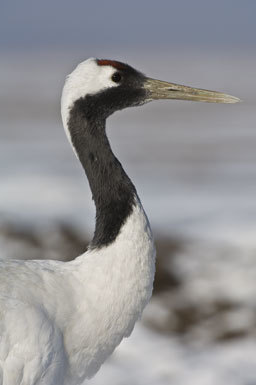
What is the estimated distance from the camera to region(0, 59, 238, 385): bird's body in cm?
475

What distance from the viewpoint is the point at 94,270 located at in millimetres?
4820

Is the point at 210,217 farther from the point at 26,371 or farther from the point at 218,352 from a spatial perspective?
the point at 26,371

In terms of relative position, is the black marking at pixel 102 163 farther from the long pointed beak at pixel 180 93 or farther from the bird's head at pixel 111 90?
the long pointed beak at pixel 180 93

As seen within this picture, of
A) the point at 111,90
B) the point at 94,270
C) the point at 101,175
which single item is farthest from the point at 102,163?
the point at 94,270

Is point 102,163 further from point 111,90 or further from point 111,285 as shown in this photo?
point 111,285

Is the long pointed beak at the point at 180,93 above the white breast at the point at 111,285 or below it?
above

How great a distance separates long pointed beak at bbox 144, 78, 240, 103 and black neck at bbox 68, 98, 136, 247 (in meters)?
0.35

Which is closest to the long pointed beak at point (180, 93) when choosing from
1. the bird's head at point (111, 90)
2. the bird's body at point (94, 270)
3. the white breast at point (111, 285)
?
the bird's head at point (111, 90)

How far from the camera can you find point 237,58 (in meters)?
67.1

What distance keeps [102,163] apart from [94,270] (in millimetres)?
582

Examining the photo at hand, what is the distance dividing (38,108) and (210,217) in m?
21.9

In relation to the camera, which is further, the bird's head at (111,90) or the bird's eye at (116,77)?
the bird's eye at (116,77)

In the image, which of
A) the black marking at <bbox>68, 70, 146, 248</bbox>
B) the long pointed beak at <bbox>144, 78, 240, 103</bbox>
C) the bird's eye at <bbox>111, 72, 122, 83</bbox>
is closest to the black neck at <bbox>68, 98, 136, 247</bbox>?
the black marking at <bbox>68, 70, 146, 248</bbox>

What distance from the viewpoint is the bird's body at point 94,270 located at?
475cm
